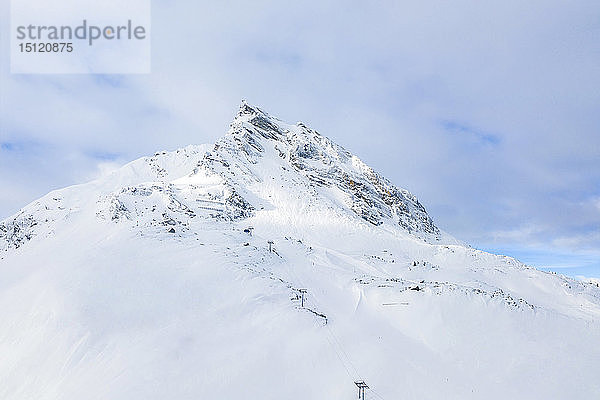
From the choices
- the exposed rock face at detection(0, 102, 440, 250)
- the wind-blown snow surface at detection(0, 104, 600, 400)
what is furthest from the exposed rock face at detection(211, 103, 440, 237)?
the wind-blown snow surface at detection(0, 104, 600, 400)

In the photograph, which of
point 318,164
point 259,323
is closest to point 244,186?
point 318,164

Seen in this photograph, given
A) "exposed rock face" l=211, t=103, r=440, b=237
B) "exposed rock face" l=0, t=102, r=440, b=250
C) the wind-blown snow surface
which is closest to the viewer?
the wind-blown snow surface

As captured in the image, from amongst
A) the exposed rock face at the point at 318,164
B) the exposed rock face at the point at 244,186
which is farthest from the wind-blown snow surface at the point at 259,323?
the exposed rock face at the point at 318,164

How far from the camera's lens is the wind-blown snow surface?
37.6 ft

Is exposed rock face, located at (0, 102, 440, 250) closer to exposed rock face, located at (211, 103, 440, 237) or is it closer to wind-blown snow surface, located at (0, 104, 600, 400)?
exposed rock face, located at (211, 103, 440, 237)

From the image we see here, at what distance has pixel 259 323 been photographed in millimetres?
14836

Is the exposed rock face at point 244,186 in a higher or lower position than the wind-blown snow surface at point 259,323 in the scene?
higher

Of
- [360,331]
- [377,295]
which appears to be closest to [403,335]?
[360,331]

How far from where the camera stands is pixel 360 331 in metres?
15.5

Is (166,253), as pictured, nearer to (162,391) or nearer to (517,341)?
(162,391)

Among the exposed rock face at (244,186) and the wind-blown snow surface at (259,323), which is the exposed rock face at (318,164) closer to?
the exposed rock face at (244,186)

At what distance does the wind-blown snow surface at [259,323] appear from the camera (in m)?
11.5

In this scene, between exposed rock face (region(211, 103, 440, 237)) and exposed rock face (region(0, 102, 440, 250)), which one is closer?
exposed rock face (region(0, 102, 440, 250))

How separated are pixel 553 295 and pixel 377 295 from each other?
22.5 m
